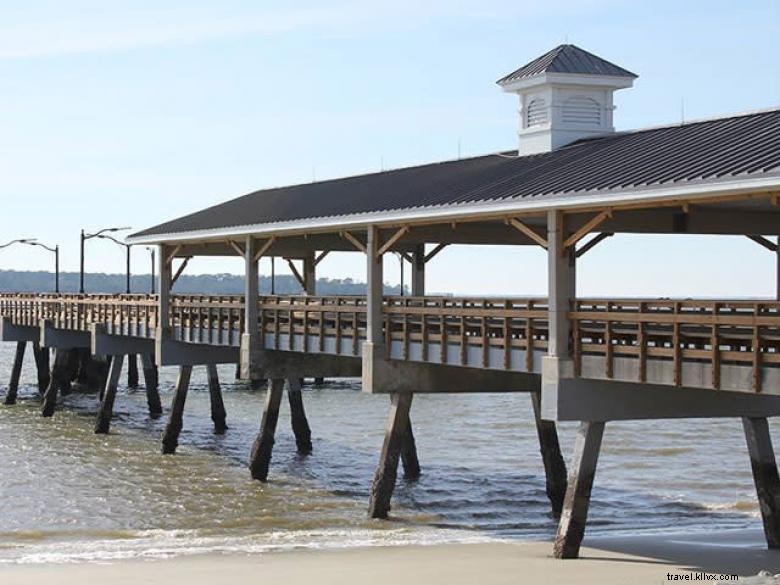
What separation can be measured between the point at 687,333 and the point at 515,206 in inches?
145

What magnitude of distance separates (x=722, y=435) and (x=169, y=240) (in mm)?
18690

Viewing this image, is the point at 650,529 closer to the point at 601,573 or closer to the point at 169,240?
the point at 601,573

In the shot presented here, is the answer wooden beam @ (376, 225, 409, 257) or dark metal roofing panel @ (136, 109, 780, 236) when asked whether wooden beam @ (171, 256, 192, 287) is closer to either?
dark metal roofing panel @ (136, 109, 780, 236)

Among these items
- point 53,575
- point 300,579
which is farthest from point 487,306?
point 53,575

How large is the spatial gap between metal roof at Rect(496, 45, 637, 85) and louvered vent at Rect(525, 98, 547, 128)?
64 centimetres

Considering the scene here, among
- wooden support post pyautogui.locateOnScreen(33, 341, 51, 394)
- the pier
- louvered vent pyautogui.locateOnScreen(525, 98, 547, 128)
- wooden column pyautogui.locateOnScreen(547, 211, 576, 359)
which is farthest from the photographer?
wooden support post pyautogui.locateOnScreen(33, 341, 51, 394)

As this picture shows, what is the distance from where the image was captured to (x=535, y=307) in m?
22.3

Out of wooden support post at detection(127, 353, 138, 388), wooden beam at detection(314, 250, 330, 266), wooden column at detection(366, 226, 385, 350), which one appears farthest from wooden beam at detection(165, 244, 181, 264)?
wooden support post at detection(127, 353, 138, 388)

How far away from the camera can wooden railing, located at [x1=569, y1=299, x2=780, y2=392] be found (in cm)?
1777

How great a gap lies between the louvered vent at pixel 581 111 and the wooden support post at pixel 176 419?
39.5 feet

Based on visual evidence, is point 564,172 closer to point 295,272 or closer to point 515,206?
point 515,206

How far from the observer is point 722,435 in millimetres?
45031

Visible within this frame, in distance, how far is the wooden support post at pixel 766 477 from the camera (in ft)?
75.6

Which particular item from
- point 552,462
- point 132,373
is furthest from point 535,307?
point 132,373
